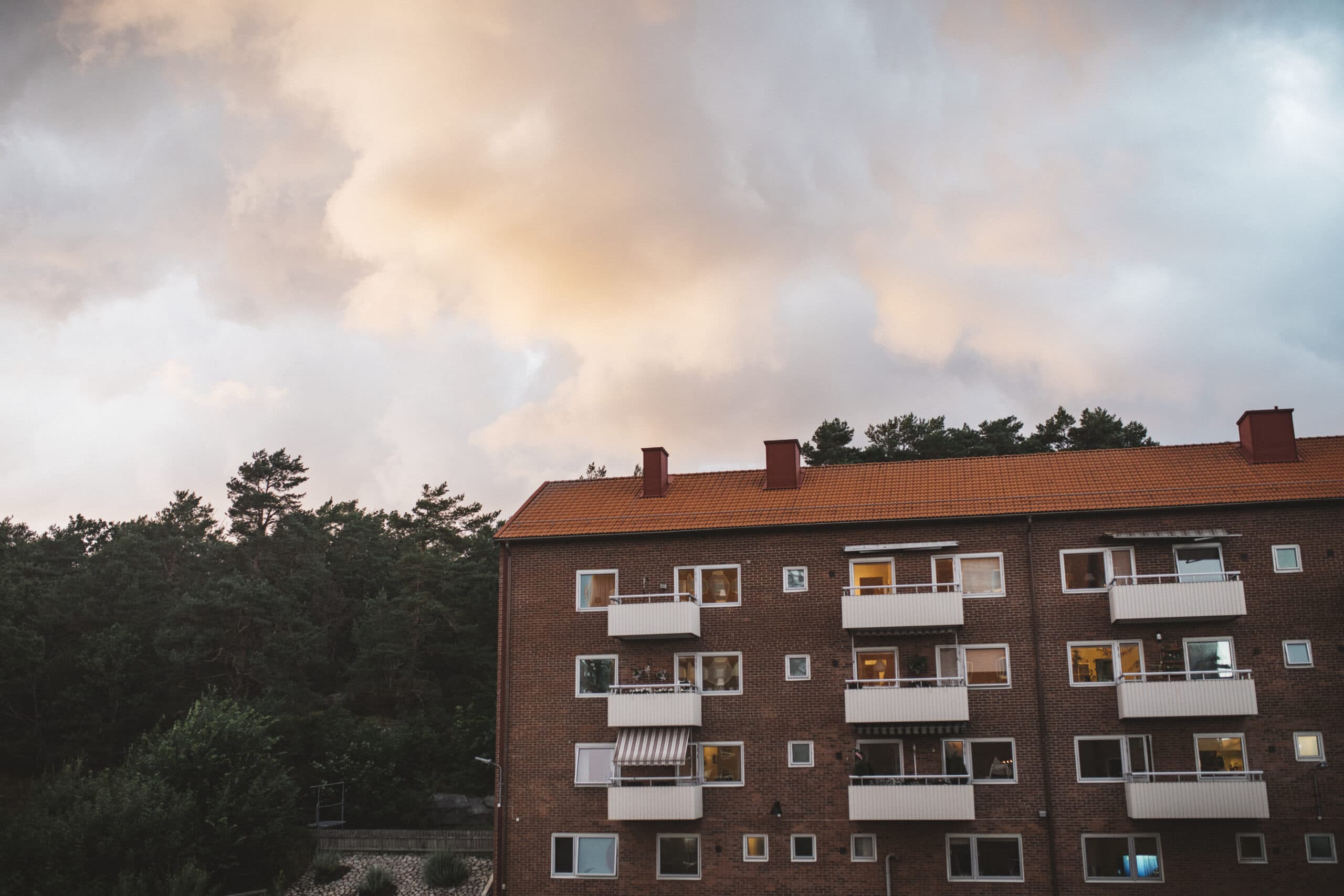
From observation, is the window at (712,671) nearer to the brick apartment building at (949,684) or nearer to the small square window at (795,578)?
the brick apartment building at (949,684)

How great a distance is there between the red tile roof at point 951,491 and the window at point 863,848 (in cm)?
888

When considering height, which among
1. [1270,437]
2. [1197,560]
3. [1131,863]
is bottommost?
[1131,863]

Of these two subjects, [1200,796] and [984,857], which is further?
[984,857]

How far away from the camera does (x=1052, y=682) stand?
29094 mm

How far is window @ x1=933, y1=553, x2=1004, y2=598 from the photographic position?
3023cm

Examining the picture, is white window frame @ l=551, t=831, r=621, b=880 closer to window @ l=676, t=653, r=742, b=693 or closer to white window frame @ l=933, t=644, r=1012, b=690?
window @ l=676, t=653, r=742, b=693

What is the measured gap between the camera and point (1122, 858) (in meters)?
27.8

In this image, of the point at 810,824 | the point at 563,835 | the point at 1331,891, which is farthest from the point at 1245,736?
the point at 563,835

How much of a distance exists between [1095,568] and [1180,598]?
2392 mm

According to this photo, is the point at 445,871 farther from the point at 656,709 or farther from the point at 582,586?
the point at 582,586

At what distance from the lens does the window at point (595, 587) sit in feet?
107

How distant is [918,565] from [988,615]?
7.89 ft

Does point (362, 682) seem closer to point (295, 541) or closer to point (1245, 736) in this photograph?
point (295, 541)

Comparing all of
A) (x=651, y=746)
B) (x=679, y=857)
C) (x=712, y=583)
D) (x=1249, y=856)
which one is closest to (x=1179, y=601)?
(x=1249, y=856)
